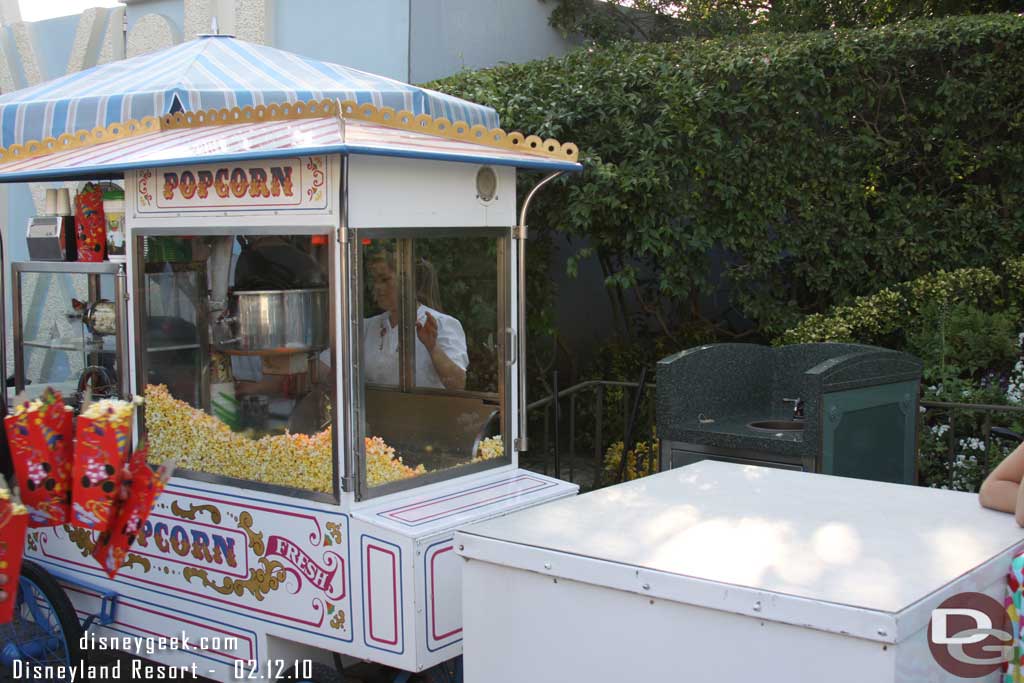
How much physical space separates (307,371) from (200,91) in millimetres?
1624

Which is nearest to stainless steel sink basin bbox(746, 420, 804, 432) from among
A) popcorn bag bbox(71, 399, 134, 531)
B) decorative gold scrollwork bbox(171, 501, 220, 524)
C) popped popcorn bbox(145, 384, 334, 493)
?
popped popcorn bbox(145, 384, 334, 493)

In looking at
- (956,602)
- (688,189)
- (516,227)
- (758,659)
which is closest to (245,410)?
(516,227)

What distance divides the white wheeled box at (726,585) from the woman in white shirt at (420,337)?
1.04 metres

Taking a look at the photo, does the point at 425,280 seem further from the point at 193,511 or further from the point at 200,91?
the point at 200,91

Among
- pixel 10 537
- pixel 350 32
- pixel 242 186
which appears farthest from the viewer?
pixel 350 32

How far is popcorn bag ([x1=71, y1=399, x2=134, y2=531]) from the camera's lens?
3.10 m

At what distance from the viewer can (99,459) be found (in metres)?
3.12

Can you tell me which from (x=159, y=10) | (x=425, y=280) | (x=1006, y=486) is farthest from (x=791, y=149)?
(x=159, y=10)

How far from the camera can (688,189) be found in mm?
7145

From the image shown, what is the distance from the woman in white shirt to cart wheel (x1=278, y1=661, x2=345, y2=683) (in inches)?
42.3

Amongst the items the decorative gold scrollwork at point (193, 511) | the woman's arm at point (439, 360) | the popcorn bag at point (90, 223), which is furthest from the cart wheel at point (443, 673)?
the popcorn bag at point (90, 223)

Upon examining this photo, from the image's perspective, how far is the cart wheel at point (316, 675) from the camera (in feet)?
12.4

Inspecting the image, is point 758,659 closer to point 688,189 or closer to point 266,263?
point 266,263

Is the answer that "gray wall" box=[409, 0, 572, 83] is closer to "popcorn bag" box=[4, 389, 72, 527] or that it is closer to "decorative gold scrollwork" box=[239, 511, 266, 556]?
"decorative gold scrollwork" box=[239, 511, 266, 556]
